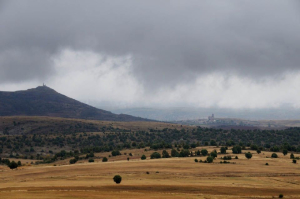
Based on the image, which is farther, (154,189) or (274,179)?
(274,179)

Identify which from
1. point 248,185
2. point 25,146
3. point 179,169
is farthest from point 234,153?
point 25,146

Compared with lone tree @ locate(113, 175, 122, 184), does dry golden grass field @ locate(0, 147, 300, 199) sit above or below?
below

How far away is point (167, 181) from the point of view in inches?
2606

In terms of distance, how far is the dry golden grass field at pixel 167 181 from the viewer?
52312mm

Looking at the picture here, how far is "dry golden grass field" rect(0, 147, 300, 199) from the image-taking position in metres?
52.3

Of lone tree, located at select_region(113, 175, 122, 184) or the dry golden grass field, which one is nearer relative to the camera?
the dry golden grass field

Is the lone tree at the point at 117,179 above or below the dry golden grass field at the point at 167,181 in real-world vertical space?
above

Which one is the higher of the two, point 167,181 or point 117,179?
point 117,179

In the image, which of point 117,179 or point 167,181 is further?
point 167,181

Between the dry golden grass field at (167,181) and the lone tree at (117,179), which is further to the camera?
the lone tree at (117,179)

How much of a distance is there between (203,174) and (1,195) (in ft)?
159

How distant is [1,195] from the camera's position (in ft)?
158

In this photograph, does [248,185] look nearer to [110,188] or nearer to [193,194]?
[193,194]

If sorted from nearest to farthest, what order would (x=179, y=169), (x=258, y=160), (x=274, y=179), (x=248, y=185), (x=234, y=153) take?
(x=248, y=185)
(x=274, y=179)
(x=179, y=169)
(x=258, y=160)
(x=234, y=153)
